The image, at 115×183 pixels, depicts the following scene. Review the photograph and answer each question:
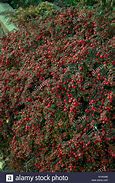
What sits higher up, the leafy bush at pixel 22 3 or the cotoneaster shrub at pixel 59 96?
the leafy bush at pixel 22 3

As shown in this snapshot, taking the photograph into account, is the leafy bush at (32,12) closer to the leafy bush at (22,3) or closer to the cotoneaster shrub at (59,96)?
the cotoneaster shrub at (59,96)

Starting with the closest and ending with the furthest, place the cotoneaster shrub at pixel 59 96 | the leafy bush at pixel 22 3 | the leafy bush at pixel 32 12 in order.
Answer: the cotoneaster shrub at pixel 59 96
the leafy bush at pixel 32 12
the leafy bush at pixel 22 3

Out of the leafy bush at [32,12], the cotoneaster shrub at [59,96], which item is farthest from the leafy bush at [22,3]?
the cotoneaster shrub at [59,96]

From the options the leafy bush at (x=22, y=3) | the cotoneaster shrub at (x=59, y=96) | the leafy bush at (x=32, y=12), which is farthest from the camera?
the leafy bush at (x=22, y=3)

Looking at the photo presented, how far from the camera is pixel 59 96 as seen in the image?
4.07m

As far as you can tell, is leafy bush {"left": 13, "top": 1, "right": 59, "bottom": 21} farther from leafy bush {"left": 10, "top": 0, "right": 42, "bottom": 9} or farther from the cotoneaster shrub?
leafy bush {"left": 10, "top": 0, "right": 42, "bottom": 9}

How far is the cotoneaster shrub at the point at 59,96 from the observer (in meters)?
3.74

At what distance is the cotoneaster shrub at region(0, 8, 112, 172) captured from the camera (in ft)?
12.3

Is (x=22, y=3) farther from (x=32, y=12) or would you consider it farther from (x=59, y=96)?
(x=59, y=96)

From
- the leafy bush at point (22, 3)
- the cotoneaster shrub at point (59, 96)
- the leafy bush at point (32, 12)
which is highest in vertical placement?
the leafy bush at point (22, 3)

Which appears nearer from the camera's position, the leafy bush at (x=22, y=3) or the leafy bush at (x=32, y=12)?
the leafy bush at (x=32, y=12)

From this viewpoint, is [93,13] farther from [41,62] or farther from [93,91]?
[93,91]

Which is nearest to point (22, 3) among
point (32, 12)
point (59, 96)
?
point (32, 12)

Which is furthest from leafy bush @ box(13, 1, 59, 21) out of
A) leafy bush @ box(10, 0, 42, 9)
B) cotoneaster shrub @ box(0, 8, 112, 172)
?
leafy bush @ box(10, 0, 42, 9)
